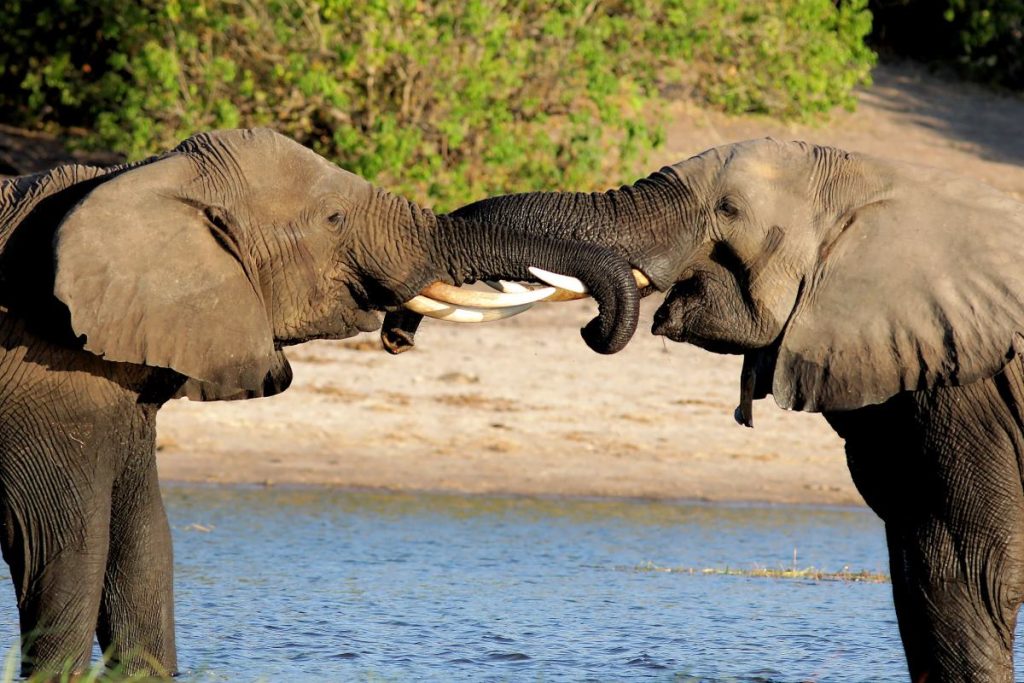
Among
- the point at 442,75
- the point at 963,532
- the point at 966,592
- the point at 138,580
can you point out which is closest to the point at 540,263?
the point at 963,532

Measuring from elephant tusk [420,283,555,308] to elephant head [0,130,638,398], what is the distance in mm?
35

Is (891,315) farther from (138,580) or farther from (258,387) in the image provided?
(138,580)

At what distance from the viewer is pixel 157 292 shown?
18.3ft

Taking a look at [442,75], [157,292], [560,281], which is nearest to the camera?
[157,292]

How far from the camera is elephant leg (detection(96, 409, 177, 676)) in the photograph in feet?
20.2

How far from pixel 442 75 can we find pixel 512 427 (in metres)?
4.79

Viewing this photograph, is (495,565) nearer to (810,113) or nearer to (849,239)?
(849,239)

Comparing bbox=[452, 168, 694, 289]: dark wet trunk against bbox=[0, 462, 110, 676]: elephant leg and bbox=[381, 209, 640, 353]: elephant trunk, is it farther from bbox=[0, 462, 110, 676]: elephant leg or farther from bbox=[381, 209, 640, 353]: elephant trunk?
bbox=[0, 462, 110, 676]: elephant leg

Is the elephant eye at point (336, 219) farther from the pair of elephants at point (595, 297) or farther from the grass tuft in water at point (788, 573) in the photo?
the grass tuft in water at point (788, 573)

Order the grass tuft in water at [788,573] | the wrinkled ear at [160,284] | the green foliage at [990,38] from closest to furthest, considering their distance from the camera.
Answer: the wrinkled ear at [160,284], the grass tuft in water at [788,573], the green foliage at [990,38]

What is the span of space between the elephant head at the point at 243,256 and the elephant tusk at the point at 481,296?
1.4 inches

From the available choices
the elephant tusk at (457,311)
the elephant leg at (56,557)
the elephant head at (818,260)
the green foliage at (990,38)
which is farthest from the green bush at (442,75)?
the elephant leg at (56,557)

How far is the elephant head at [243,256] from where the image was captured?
554cm

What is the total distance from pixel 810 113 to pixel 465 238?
12.2m
